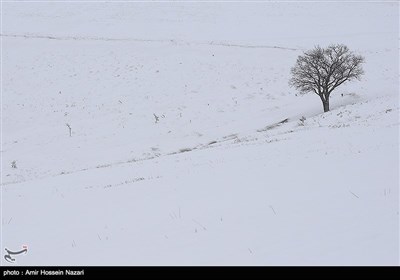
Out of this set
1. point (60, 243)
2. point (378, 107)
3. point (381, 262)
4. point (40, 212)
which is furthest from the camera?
point (378, 107)

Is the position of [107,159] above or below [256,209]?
below

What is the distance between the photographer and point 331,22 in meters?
57.9

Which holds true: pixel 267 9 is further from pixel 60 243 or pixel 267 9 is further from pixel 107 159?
pixel 60 243

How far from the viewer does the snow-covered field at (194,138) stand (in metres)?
7.48

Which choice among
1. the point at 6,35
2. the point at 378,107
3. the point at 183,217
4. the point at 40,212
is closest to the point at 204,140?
the point at 378,107

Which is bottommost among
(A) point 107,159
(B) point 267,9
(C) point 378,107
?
(A) point 107,159

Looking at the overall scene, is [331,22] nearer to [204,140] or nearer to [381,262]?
[204,140]

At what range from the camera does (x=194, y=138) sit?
2938 cm

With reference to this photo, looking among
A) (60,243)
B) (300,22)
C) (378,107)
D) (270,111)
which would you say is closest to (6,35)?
(270,111)

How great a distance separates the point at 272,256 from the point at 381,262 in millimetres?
1582

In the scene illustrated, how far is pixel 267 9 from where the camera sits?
2516 inches

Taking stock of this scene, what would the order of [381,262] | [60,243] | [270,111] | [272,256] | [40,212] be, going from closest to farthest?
1. [381,262]
2. [272,256]
3. [60,243]
4. [40,212]
5. [270,111]

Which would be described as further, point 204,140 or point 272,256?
point 204,140

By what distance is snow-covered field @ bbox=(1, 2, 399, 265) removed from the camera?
7477 millimetres
